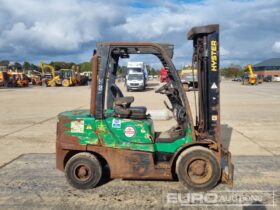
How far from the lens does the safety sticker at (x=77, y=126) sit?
550 cm

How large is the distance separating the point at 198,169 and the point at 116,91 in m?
2.06

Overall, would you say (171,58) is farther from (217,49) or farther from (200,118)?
(200,118)

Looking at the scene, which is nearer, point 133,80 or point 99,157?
point 99,157

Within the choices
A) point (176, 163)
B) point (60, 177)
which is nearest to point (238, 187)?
point (176, 163)

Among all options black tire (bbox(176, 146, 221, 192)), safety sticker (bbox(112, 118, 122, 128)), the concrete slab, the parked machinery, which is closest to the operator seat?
safety sticker (bbox(112, 118, 122, 128))

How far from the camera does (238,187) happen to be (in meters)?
5.55

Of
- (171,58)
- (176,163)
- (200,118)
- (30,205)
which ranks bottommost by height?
(30,205)

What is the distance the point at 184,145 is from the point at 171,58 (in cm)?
141

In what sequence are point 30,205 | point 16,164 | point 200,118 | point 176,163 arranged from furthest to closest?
1. point 16,164
2. point 200,118
3. point 176,163
4. point 30,205

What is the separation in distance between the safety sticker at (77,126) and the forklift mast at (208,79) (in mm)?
1939

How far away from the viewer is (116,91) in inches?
246

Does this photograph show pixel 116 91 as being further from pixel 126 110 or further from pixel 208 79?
pixel 208 79
